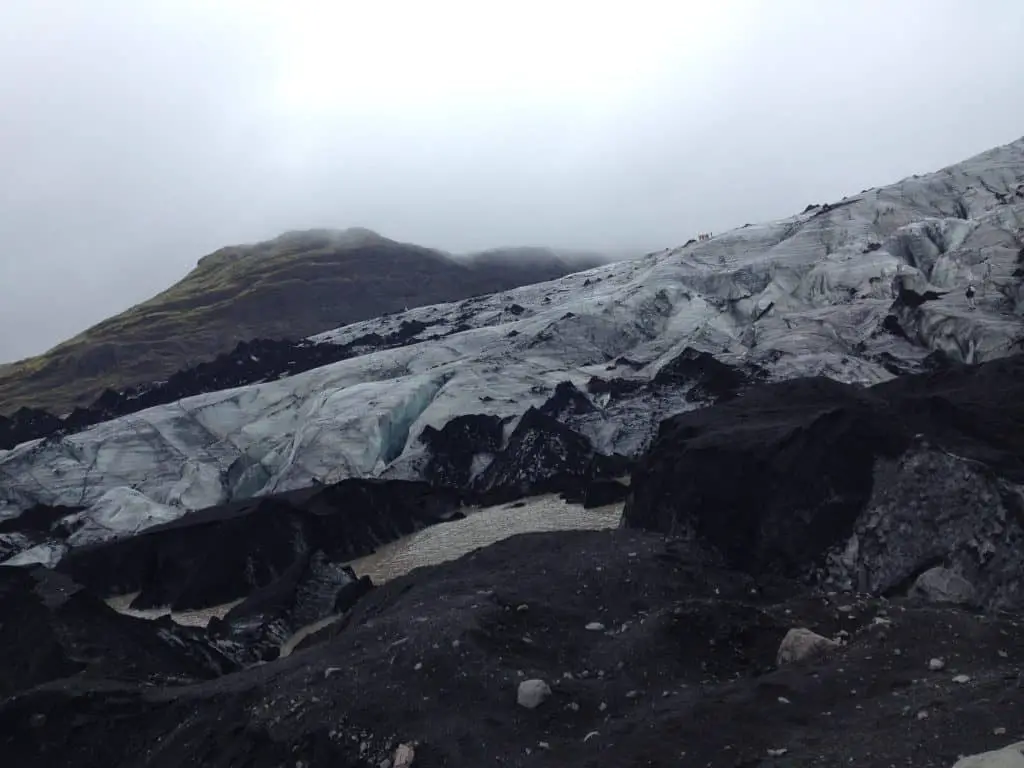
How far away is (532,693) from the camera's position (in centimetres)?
Answer: 895

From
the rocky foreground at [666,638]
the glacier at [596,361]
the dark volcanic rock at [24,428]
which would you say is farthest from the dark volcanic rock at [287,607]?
the dark volcanic rock at [24,428]

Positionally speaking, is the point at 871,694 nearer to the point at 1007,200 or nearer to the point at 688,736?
the point at 688,736

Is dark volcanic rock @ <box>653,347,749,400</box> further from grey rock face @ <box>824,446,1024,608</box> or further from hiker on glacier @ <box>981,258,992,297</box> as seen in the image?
grey rock face @ <box>824,446,1024,608</box>

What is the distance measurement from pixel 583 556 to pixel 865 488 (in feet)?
16.4

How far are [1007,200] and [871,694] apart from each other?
4667cm

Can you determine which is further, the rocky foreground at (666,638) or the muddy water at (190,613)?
the muddy water at (190,613)

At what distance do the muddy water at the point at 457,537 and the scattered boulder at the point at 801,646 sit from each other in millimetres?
13279

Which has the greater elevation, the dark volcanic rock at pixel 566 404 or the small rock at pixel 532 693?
the small rock at pixel 532 693

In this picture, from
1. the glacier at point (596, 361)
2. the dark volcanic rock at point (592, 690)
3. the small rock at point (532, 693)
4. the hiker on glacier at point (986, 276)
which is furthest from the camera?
the hiker on glacier at point (986, 276)

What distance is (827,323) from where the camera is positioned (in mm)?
36594

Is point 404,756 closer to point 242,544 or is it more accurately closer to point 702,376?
point 242,544

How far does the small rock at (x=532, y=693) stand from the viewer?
890 centimetres

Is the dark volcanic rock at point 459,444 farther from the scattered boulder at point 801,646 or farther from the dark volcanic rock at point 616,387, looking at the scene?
the scattered boulder at point 801,646

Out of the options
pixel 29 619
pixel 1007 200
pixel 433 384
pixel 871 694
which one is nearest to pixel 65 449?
pixel 433 384
